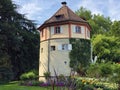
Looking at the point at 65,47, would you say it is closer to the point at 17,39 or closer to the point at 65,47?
the point at 65,47

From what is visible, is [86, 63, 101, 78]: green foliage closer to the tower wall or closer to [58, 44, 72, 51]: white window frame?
the tower wall

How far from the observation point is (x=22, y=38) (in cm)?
4759

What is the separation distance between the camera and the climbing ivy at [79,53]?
38.8 m

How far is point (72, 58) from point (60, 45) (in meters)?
2.47

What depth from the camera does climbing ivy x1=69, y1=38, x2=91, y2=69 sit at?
38844 mm

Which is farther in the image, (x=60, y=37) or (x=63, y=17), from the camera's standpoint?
(x=63, y=17)

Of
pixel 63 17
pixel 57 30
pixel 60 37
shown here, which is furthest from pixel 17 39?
pixel 63 17

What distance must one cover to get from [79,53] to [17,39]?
9487mm

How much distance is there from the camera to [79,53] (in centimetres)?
3928

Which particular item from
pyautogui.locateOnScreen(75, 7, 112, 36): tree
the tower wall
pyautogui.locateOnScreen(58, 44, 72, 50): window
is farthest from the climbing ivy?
pyautogui.locateOnScreen(75, 7, 112, 36): tree

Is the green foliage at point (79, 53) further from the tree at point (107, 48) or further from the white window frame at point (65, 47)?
the tree at point (107, 48)

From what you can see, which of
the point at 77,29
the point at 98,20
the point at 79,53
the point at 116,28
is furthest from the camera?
the point at 98,20

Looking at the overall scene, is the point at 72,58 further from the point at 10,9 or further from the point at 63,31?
the point at 10,9

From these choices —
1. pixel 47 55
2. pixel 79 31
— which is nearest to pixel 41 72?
pixel 47 55
